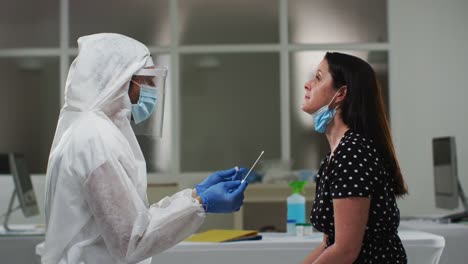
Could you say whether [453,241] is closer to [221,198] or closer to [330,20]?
[221,198]

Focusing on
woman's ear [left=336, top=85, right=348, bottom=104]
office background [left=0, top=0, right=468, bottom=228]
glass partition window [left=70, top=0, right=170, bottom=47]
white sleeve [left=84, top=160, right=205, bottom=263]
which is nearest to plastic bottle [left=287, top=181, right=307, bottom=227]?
woman's ear [left=336, top=85, right=348, bottom=104]

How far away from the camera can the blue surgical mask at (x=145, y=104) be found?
210cm

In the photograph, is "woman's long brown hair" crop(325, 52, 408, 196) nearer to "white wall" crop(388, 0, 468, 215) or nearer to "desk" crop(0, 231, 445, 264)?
"desk" crop(0, 231, 445, 264)

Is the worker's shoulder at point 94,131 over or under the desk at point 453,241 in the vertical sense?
over

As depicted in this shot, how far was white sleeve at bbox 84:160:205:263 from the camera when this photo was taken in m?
1.78

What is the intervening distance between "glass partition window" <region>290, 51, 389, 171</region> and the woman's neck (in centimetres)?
400

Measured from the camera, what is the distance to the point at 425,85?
617 cm

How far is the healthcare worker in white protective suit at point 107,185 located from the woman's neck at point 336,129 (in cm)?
38

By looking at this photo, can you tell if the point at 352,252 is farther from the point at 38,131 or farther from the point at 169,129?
the point at 38,131

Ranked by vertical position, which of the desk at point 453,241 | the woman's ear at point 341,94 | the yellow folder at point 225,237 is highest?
the woman's ear at point 341,94

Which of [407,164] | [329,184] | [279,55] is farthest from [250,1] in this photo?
[329,184]

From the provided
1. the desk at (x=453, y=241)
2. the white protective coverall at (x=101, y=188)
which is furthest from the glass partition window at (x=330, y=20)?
the white protective coverall at (x=101, y=188)

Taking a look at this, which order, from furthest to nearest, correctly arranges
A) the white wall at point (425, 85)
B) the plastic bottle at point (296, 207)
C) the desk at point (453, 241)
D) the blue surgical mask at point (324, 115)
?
the white wall at point (425, 85), the desk at point (453, 241), the plastic bottle at point (296, 207), the blue surgical mask at point (324, 115)

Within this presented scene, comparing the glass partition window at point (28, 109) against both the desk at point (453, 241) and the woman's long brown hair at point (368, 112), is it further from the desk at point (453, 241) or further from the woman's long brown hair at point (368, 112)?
the woman's long brown hair at point (368, 112)
